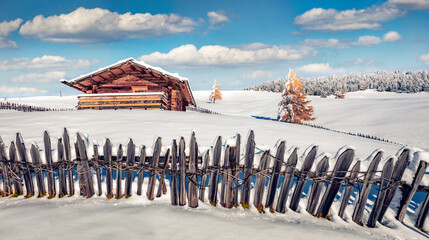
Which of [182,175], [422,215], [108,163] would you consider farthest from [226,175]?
[422,215]

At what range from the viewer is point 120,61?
1257 centimetres

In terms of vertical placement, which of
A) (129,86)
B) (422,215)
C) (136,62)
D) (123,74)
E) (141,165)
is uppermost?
(136,62)

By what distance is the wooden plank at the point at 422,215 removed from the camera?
3.21m

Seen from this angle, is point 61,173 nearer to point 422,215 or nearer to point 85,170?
point 85,170

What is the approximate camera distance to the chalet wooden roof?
12.6m

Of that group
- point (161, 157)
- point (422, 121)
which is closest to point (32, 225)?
point (161, 157)

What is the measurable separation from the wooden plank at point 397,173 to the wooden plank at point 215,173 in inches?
90.7

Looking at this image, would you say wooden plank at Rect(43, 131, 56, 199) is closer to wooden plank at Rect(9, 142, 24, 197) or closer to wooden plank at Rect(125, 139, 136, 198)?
wooden plank at Rect(9, 142, 24, 197)

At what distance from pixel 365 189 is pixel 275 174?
1.21 meters

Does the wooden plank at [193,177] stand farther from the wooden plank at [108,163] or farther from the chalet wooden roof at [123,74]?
the chalet wooden roof at [123,74]

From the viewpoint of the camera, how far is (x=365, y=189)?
10.9 feet

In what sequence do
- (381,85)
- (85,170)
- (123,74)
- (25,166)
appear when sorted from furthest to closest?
(381,85)
(123,74)
(25,166)
(85,170)

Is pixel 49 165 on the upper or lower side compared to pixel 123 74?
lower

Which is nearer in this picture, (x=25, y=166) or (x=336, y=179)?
(x=336, y=179)
